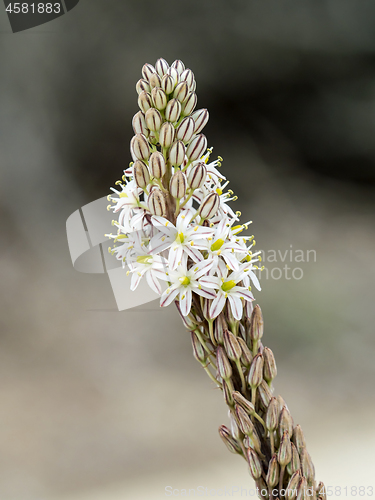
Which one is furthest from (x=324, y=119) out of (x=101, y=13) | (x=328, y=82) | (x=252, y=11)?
(x=101, y=13)

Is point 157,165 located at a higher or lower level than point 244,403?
higher

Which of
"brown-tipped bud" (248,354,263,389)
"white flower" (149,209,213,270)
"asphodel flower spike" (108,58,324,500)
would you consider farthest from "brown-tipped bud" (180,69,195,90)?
"brown-tipped bud" (248,354,263,389)

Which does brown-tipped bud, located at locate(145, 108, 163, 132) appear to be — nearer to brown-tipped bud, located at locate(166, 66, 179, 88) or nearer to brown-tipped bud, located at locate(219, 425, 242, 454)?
brown-tipped bud, located at locate(166, 66, 179, 88)

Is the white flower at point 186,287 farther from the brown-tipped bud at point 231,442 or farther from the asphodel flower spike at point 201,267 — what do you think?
the brown-tipped bud at point 231,442

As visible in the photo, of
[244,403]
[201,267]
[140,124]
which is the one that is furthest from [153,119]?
[244,403]

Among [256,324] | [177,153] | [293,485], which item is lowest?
[293,485]

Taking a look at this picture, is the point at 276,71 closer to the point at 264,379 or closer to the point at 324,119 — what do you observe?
the point at 324,119

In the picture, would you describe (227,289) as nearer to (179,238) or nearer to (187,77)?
(179,238)
